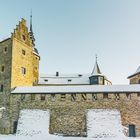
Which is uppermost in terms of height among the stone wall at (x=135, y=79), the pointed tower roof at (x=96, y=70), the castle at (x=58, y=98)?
the pointed tower roof at (x=96, y=70)

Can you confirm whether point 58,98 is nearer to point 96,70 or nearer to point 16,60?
point 16,60

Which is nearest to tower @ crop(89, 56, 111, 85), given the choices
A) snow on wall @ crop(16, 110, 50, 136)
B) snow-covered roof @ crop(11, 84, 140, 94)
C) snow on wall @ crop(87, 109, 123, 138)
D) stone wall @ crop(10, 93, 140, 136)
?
snow-covered roof @ crop(11, 84, 140, 94)

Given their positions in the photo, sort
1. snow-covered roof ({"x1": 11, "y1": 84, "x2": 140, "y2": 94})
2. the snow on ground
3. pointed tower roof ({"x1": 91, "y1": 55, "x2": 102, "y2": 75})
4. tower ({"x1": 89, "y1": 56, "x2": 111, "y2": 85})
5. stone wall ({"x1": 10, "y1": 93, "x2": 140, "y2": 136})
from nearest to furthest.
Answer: the snow on ground, stone wall ({"x1": 10, "y1": 93, "x2": 140, "y2": 136}), snow-covered roof ({"x1": 11, "y1": 84, "x2": 140, "y2": 94}), tower ({"x1": 89, "y1": 56, "x2": 111, "y2": 85}), pointed tower roof ({"x1": 91, "y1": 55, "x2": 102, "y2": 75})

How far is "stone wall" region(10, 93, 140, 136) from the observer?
87.2ft

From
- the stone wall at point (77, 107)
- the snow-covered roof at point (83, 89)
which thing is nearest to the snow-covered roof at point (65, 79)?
the snow-covered roof at point (83, 89)

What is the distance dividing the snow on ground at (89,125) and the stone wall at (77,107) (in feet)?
2.08

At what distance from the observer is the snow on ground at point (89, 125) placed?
24.8m

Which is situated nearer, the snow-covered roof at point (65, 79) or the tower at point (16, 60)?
the tower at point (16, 60)

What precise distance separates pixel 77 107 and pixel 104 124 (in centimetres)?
347

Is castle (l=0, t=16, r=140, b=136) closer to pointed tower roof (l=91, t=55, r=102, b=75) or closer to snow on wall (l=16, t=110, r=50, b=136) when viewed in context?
snow on wall (l=16, t=110, r=50, b=136)

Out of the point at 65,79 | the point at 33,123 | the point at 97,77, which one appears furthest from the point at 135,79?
the point at 33,123

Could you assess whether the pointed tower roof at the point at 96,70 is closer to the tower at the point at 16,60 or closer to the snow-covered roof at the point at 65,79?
the snow-covered roof at the point at 65,79

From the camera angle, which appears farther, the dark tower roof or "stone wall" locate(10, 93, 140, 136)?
the dark tower roof

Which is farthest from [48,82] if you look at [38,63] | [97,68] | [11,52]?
[11,52]
